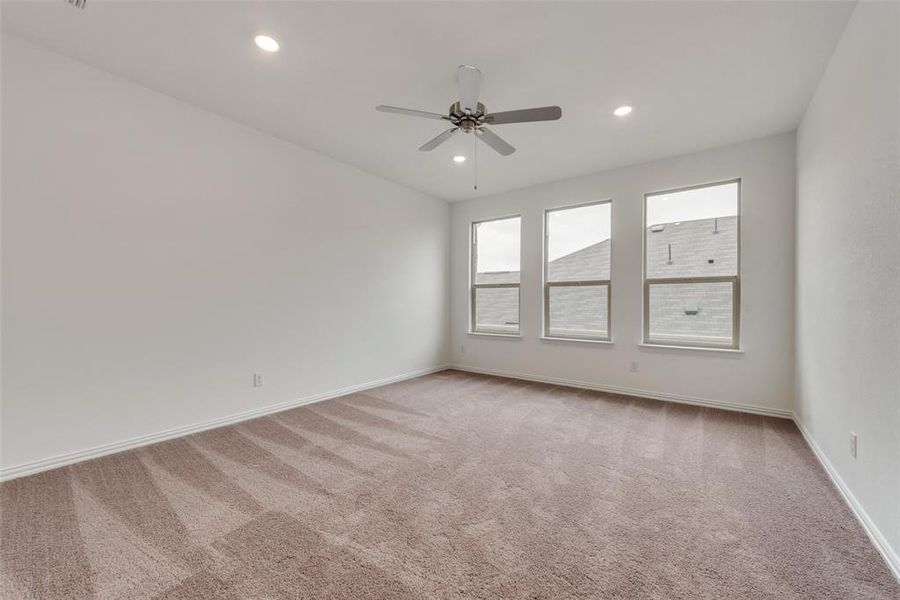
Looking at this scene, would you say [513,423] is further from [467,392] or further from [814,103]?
[814,103]

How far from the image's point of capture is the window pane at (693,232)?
3.72 m

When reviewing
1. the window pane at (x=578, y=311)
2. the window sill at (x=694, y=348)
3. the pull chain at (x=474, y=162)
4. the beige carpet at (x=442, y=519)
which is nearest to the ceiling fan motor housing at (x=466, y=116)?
the pull chain at (x=474, y=162)

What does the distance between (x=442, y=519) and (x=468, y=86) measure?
2.55 meters

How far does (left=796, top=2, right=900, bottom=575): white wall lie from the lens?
A: 5.13 feet

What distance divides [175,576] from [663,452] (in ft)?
9.86

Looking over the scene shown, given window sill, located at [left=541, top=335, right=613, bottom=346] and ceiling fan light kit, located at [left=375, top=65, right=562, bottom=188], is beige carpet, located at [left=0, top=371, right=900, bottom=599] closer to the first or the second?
window sill, located at [left=541, top=335, right=613, bottom=346]

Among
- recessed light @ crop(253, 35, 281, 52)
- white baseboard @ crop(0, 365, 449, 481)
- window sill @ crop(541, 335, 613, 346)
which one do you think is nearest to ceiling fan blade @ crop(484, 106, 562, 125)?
recessed light @ crop(253, 35, 281, 52)

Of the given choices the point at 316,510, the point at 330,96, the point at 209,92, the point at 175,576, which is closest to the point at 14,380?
the point at 175,576

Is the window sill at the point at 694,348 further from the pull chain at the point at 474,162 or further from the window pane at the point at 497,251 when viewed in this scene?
the pull chain at the point at 474,162

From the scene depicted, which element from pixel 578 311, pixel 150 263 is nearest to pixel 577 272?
pixel 578 311

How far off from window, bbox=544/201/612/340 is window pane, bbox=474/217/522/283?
20.2 inches

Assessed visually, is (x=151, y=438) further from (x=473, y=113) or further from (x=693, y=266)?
(x=693, y=266)

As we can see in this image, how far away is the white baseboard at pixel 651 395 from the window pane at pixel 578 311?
2.08 ft

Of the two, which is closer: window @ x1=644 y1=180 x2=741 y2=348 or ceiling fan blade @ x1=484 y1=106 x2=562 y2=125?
ceiling fan blade @ x1=484 y1=106 x2=562 y2=125
